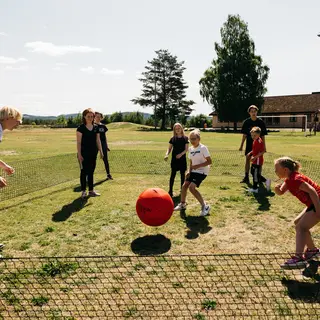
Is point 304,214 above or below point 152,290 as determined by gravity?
above

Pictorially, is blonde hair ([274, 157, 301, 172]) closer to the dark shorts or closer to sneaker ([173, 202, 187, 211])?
the dark shorts

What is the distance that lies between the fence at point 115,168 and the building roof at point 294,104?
192ft

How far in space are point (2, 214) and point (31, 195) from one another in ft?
7.21

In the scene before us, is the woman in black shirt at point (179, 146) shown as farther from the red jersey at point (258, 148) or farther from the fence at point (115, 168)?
the fence at point (115, 168)

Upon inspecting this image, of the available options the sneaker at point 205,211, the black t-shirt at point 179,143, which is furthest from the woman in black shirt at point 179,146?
the sneaker at point 205,211

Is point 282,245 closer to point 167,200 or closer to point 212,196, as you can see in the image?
point 167,200

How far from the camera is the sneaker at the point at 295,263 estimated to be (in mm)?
5199

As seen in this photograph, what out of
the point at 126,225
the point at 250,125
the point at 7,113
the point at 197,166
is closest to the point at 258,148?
the point at 250,125

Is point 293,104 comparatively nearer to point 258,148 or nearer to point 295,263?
point 258,148

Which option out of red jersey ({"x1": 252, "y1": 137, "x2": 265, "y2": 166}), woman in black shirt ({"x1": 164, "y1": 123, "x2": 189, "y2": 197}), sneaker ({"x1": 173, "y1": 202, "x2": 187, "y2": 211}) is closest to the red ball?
sneaker ({"x1": 173, "y1": 202, "x2": 187, "y2": 211})

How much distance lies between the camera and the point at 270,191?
34.9 ft

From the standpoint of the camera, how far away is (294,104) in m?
74.2

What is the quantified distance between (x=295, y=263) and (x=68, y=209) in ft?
19.4

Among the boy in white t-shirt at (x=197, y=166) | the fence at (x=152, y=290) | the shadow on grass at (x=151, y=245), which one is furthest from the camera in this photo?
the boy in white t-shirt at (x=197, y=166)
